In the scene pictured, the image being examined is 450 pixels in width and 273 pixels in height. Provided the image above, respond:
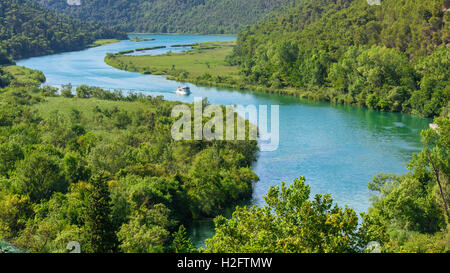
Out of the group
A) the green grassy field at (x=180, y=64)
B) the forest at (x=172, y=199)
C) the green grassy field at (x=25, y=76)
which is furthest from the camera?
the green grassy field at (x=180, y=64)

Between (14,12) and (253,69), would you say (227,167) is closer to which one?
(253,69)

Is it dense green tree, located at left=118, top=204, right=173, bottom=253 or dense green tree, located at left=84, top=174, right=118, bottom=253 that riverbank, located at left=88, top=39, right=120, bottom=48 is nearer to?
dense green tree, located at left=118, top=204, right=173, bottom=253

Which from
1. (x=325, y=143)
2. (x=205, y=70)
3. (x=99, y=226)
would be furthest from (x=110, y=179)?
(x=205, y=70)

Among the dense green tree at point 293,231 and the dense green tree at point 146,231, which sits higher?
the dense green tree at point 293,231

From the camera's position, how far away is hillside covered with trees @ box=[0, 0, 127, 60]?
10388 cm

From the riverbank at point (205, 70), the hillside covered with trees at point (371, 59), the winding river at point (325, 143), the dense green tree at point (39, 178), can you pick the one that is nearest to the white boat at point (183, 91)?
the winding river at point (325, 143)

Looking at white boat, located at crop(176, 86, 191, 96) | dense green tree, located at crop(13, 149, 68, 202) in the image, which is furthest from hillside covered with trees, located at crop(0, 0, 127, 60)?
dense green tree, located at crop(13, 149, 68, 202)

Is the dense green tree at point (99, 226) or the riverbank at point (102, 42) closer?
the dense green tree at point (99, 226)

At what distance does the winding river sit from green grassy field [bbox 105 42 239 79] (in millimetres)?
10492

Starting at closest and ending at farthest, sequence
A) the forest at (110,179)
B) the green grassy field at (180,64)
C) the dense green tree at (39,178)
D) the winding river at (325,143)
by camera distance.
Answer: the forest at (110,179) < the dense green tree at (39,178) < the winding river at (325,143) < the green grassy field at (180,64)

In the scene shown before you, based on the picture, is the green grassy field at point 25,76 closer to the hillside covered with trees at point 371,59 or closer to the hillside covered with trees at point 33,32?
the hillside covered with trees at point 33,32
